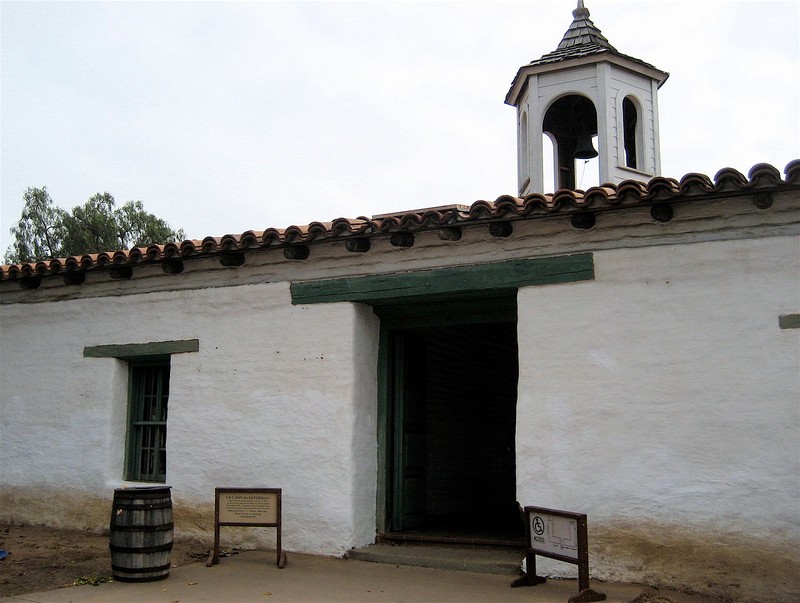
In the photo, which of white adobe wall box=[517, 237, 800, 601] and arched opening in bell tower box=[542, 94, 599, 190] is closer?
white adobe wall box=[517, 237, 800, 601]

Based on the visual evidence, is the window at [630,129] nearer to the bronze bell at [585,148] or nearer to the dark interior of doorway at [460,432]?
the bronze bell at [585,148]

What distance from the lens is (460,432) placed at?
34.3 ft

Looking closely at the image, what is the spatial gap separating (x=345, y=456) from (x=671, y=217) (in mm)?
3677

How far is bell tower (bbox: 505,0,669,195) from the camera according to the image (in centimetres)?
981

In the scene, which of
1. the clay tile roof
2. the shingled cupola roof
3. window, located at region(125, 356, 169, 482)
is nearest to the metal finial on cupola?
the shingled cupola roof

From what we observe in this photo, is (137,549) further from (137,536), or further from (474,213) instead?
(474,213)

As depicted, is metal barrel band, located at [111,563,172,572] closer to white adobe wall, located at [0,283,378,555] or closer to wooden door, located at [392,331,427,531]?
white adobe wall, located at [0,283,378,555]

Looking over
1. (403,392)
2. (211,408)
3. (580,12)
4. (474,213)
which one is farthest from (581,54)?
(211,408)

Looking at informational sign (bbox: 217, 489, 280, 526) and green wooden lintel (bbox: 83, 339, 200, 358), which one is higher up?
green wooden lintel (bbox: 83, 339, 200, 358)

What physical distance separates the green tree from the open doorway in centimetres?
1899

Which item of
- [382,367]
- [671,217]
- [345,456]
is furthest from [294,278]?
[671,217]

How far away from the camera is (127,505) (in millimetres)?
6445

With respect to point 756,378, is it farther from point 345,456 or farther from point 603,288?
point 345,456

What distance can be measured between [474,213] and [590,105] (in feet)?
15.4
